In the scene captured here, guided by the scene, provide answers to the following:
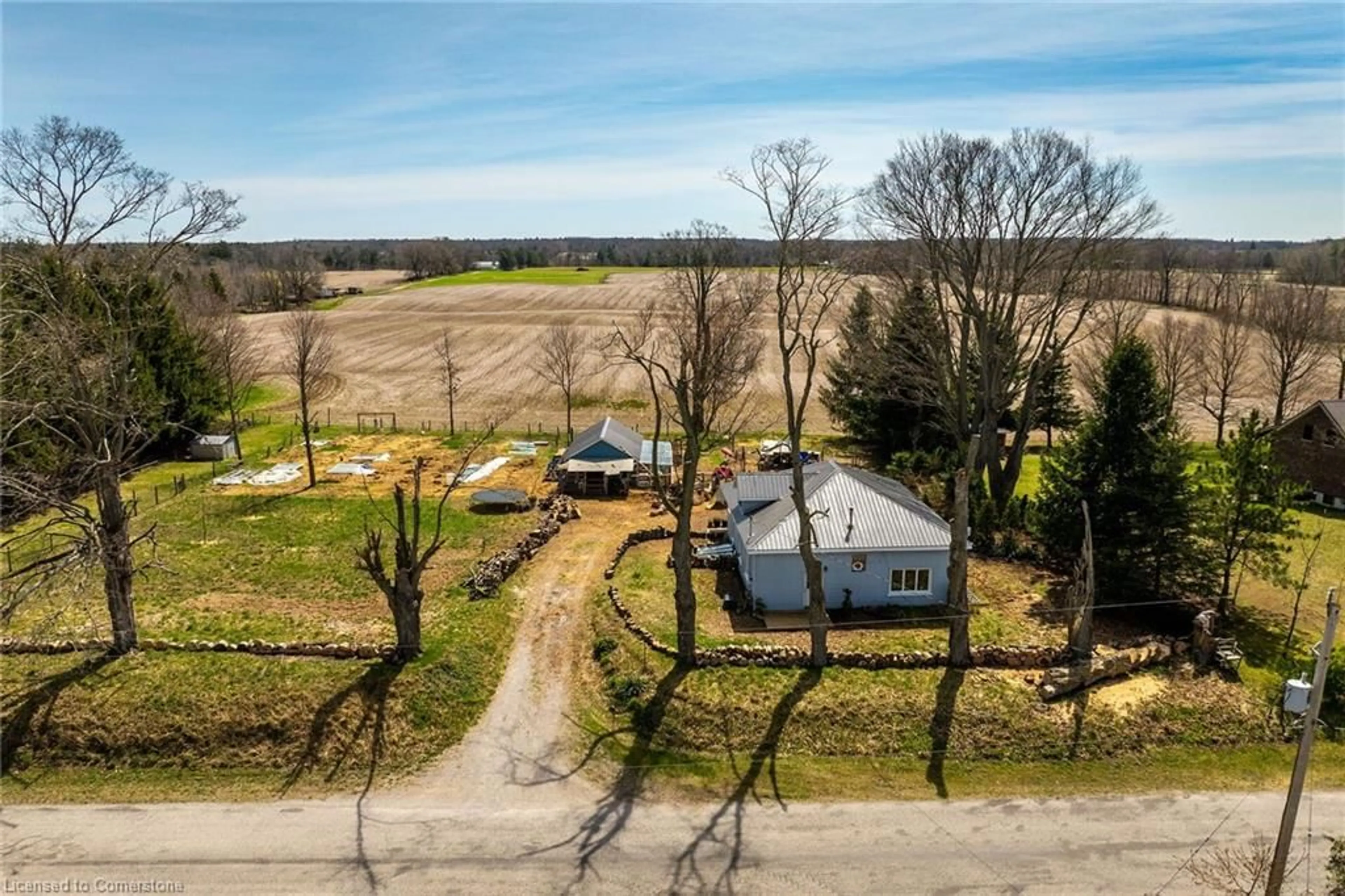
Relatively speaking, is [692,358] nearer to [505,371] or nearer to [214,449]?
[214,449]

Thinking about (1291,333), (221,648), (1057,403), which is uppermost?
(1291,333)

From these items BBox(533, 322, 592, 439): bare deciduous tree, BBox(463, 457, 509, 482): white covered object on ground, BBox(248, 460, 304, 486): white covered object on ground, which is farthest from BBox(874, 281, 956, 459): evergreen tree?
BBox(248, 460, 304, 486): white covered object on ground

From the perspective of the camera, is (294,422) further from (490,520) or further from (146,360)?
(490,520)

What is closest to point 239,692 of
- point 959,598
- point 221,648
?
point 221,648

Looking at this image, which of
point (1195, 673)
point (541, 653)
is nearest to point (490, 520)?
point (541, 653)

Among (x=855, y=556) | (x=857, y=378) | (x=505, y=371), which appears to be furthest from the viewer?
(x=505, y=371)

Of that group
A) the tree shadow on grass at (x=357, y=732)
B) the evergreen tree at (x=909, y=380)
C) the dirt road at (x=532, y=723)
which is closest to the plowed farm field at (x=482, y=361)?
the evergreen tree at (x=909, y=380)

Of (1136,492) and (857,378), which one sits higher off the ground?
(857,378)

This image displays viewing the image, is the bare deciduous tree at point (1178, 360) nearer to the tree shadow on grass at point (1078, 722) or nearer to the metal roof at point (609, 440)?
the metal roof at point (609, 440)
